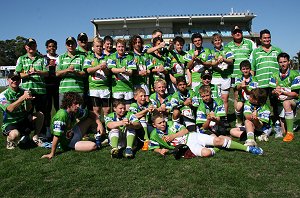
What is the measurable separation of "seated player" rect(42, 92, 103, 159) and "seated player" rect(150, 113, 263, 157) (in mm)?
1112

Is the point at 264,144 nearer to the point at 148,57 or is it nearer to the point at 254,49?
the point at 254,49

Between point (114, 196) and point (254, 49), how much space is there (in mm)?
4691

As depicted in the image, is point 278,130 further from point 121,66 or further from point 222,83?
point 121,66

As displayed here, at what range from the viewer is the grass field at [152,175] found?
3.41m

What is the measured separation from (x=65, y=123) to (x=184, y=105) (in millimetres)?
2225

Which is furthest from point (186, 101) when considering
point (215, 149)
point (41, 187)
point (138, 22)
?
point (138, 22)

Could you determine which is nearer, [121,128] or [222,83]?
[121,128]

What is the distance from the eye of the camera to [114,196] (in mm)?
3324

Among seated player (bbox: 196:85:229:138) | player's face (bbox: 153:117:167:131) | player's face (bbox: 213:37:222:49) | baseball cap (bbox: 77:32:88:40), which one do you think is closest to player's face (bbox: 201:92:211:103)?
seated player (bbox: 196:85:229:138)

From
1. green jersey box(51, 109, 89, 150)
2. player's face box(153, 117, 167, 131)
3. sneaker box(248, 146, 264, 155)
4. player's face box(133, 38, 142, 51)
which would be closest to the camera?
sneaker box(248, 146, 264, 155)

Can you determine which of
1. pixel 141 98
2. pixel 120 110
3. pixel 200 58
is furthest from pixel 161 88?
pixel 200 58

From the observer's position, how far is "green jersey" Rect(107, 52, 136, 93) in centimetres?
594

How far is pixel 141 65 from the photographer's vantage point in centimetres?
612

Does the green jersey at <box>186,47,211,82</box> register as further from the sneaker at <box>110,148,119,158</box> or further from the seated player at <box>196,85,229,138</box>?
the sneaker at <box>110,148,119,158</box>
